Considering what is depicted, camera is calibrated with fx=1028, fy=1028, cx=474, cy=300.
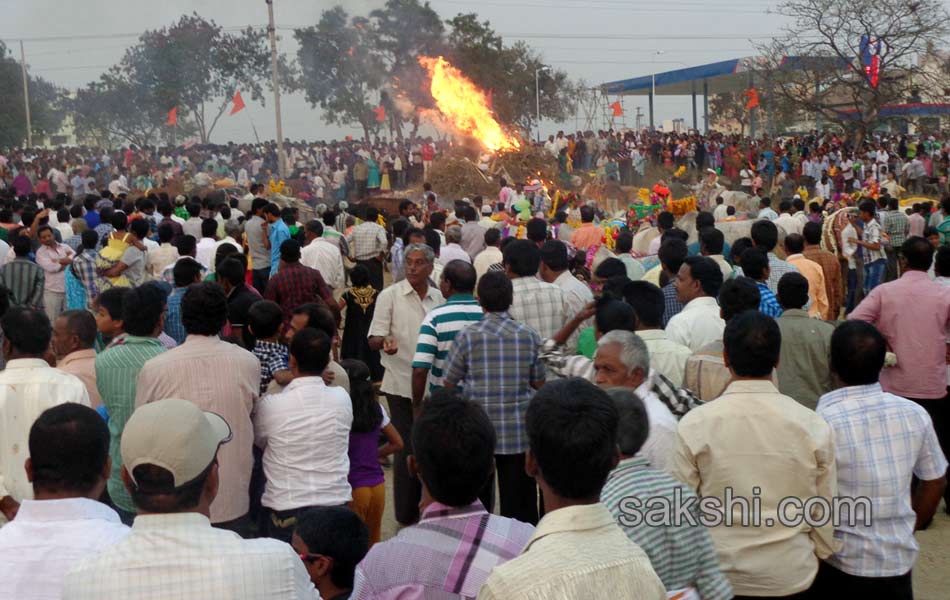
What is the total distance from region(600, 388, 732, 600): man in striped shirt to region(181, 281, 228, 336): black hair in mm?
2349

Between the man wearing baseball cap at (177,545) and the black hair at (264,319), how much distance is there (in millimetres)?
2659

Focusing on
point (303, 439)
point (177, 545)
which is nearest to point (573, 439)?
point (177, 545)

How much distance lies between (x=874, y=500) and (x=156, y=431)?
9.26 feet

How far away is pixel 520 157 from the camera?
30953 millimetres

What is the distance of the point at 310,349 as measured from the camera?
15.7 ft

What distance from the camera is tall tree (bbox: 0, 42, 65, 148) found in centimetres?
5038

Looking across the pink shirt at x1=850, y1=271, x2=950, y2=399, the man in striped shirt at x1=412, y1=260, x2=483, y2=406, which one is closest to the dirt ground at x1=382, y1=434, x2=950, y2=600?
the pink shirt at x1=850, y1=271, x2=950, y2=399

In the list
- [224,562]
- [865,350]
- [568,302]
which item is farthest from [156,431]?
[568,302]

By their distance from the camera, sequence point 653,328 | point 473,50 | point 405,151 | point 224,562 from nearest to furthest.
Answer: point 224,562 → point 653,328 → point 405,151 → point 473,50

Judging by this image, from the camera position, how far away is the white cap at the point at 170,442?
108 inches

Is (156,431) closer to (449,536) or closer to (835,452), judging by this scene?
(449,536)

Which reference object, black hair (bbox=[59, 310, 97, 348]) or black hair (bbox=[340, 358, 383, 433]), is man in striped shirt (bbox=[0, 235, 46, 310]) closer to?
black hair (bbox=[59, 310, 97, 348])

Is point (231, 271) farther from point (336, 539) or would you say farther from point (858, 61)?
point (858, 61)

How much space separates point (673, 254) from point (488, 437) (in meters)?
4.76
